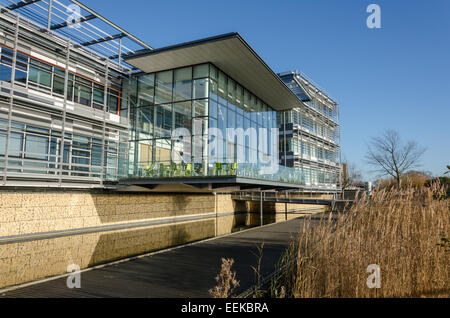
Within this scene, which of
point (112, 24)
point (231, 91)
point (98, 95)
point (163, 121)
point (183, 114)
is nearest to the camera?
point (183, 114)

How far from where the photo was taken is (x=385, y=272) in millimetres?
4660

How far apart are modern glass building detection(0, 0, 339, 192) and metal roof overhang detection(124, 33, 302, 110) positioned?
6 cm

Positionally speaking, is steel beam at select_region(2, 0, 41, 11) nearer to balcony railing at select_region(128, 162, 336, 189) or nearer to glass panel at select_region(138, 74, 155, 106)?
glass panel at select_region(138, 74, 155, 106)

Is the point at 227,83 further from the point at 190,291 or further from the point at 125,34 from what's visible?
the point at 190,291

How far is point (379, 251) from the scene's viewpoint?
4762mm

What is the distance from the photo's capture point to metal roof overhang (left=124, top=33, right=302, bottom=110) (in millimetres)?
16125

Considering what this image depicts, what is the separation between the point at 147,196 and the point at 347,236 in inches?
686

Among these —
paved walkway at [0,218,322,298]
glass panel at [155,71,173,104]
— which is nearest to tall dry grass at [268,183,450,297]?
paved walkway at [0,218,322,298]

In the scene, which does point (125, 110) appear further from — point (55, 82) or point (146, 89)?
point (55, 82)

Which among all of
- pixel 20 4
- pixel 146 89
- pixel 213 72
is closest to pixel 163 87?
pixel 146 89

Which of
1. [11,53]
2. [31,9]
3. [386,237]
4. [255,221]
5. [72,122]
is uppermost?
[31,9]

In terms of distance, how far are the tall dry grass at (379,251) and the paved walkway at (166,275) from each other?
6.40 ft

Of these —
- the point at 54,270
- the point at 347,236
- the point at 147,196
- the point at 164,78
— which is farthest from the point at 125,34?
the point at 347,236

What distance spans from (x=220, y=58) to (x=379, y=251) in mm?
15042
